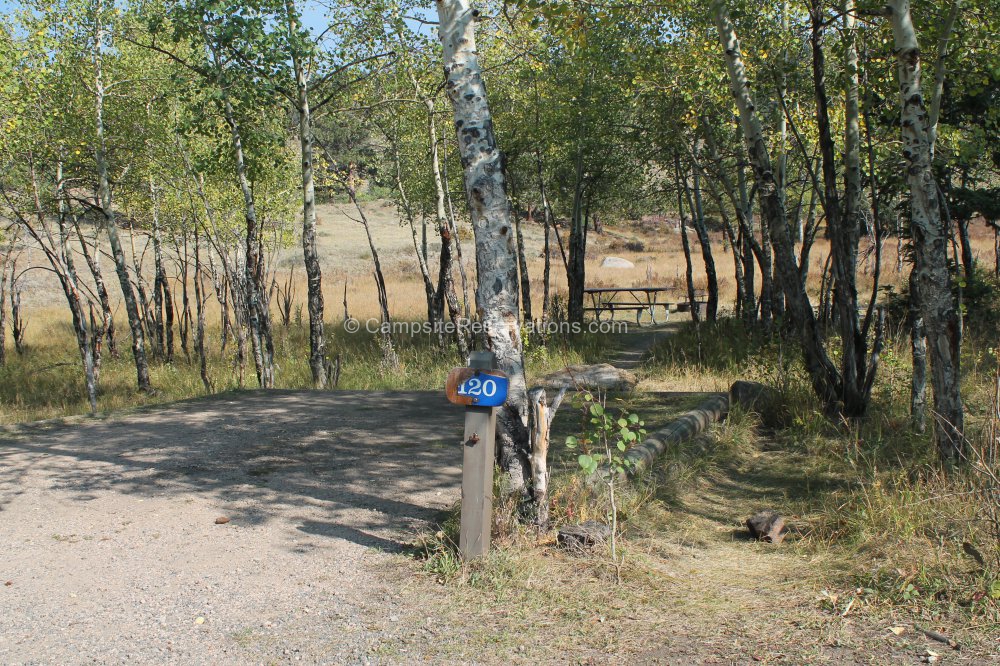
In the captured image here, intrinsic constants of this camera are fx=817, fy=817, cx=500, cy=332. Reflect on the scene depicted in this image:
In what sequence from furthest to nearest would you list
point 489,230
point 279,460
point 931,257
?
point 279,460 → point 931,257 → point 489,230

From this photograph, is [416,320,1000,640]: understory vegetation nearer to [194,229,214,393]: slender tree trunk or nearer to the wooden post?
the wooden post

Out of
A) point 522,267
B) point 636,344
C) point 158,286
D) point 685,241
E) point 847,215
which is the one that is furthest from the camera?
point 685,241

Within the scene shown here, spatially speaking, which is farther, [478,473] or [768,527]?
[768,527]

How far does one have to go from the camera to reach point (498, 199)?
4508 mm

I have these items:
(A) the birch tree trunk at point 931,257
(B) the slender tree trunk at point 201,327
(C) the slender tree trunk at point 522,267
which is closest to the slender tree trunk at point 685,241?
(C) the slender tree trunk at point 522,267

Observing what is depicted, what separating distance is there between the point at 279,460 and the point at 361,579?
2.58 m

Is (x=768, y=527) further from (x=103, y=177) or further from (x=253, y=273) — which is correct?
(x=103, y=177)

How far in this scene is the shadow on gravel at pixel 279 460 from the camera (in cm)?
511

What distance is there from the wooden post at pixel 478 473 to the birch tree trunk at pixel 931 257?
3125mm

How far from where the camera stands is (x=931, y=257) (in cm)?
528

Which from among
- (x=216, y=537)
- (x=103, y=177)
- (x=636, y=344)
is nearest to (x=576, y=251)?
(x=636, y=344)

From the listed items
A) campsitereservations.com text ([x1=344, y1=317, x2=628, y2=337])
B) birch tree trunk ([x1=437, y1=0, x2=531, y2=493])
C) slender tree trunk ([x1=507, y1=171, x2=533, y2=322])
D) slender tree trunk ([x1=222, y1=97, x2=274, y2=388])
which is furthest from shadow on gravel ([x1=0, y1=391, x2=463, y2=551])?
slender tree trunk ([x1=507, y1=171, x2=533, y2=322])

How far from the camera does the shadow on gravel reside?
5.11 m

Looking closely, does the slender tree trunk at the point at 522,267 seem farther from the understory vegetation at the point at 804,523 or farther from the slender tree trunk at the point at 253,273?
the understory vegetation at the point at 804,523
